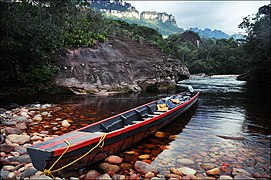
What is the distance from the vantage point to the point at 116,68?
17812 mm

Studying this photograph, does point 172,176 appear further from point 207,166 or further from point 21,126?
point 21,126

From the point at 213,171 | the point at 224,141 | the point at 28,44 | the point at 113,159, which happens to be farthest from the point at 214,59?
the point at 113,159

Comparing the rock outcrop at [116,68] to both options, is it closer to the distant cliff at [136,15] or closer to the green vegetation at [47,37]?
the green vegetation at [47,37]

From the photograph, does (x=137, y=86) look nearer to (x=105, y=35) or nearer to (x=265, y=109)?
(x=105, y=35)

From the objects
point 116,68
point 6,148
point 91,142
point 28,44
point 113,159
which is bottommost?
point 113,159

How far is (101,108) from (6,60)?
6.13 meters

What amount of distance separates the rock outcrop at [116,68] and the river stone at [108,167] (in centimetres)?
1076

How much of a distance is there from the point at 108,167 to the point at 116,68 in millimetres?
13277

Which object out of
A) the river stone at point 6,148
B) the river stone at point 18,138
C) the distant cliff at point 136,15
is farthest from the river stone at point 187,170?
the distant cliff at point 136,15

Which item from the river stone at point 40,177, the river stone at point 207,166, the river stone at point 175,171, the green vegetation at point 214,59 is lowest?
the river stone at point 207,166

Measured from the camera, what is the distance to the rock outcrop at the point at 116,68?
15.8 meters

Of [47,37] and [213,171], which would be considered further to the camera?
[47,37]

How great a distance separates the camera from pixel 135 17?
122 meters

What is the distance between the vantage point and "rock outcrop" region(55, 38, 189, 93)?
15.8m
